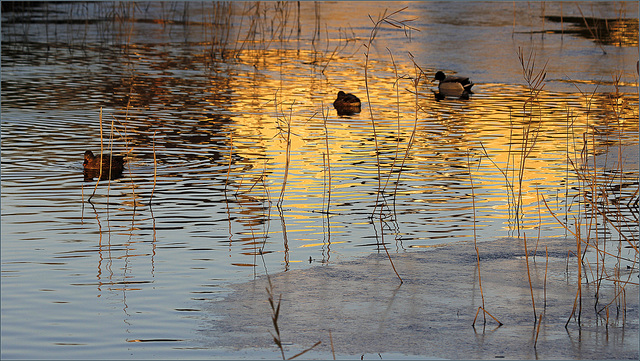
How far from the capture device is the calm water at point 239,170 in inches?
236

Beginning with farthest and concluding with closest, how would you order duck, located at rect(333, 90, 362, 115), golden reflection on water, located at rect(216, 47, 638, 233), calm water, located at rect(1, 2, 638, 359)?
duck, located at rect(333, 90, 362, 115), golden reflection on water, located at rect(216, 47, 638, 233), calm water, located at rect(1, 2, 638, 359)

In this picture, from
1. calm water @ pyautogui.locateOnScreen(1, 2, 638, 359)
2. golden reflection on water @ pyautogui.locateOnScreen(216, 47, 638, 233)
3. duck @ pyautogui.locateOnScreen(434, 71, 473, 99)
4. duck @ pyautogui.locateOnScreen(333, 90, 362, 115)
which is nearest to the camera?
calm water @ pyautogui.locateOnScreen(1, 2, 638, 359)

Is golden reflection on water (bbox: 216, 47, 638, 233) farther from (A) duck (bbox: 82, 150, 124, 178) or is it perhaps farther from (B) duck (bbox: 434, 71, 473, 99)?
(A) duck (bbox: 82, 150, 124, 178)

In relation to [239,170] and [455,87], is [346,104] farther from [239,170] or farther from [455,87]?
[239,170]

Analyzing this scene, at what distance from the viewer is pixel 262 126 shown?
1316 cm

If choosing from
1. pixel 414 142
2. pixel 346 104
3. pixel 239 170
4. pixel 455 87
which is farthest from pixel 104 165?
pixel 455 87

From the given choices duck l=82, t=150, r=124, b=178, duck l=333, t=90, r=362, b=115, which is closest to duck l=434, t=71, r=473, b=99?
duck l=333, t=90, r=362, b=115

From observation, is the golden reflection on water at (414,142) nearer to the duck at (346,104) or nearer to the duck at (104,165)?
the duck at (346,104)

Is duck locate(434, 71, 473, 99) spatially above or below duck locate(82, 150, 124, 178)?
above

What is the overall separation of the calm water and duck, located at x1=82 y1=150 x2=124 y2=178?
144 millimetres

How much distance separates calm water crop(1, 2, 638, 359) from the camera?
6004 mm

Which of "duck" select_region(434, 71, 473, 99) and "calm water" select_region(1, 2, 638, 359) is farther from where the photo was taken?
"duck" select_region(434, 71, 473, 99)

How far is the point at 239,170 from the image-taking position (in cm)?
1009

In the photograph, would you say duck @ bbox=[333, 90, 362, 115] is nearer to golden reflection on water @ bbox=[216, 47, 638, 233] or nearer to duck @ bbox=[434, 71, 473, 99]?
golden reflection on water @ bbox=[216, 47, 638, 233]
